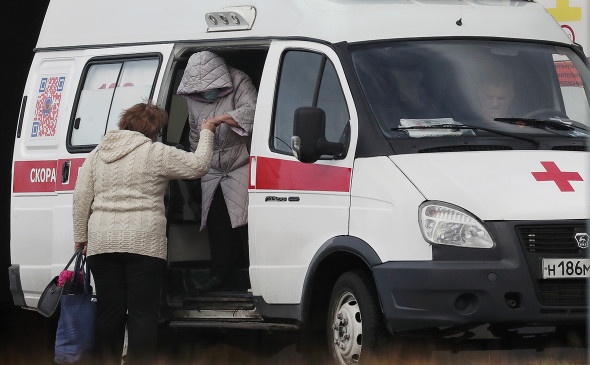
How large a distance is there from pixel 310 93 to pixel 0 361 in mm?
3527

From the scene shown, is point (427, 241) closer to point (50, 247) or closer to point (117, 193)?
point (117, 193)

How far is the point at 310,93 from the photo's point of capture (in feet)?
32.4

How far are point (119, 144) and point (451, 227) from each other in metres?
2.26

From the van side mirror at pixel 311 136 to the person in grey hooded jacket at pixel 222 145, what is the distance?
46.4 inches

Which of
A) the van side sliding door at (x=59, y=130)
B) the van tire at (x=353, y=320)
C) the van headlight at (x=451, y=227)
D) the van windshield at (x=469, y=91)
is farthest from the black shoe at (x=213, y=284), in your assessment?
the van headlight at (x=451, y=227)

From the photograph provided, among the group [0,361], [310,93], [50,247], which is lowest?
[0,361]

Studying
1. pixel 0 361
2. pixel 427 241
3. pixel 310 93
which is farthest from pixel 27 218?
pixel 427 241

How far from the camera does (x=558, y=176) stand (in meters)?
8.73

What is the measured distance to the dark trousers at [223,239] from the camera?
10.8m

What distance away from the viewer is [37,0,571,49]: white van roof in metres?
9.77

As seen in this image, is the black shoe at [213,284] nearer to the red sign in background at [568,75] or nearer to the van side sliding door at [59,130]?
the van side sliding door at [59,130]

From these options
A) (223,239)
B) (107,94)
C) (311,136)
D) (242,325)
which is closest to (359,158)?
(311,136)

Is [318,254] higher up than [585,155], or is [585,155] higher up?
[585,155]

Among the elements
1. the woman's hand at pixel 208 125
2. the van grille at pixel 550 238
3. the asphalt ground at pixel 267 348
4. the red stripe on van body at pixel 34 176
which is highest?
the woman's hand at pixel 208 125
